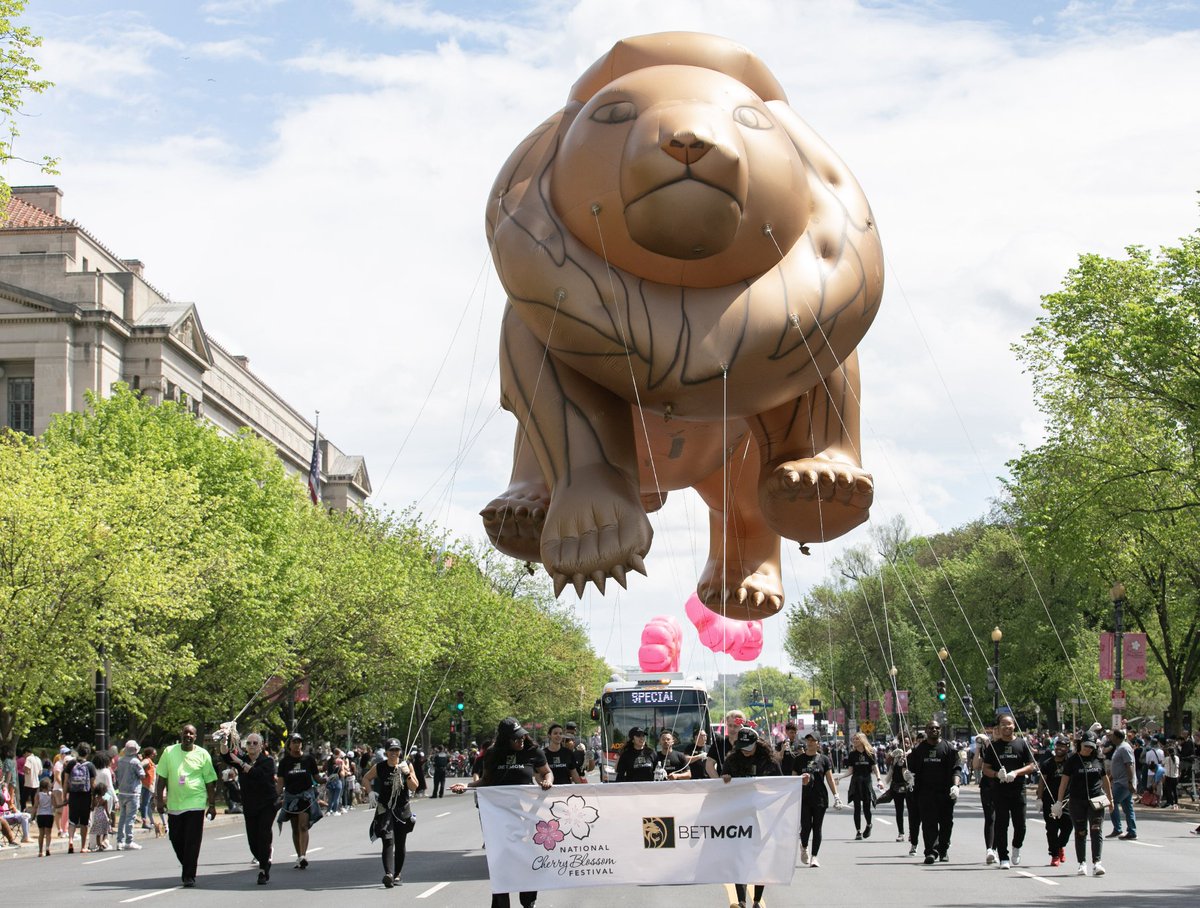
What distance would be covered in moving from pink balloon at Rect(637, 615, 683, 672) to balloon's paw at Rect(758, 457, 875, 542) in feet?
→ 63.1

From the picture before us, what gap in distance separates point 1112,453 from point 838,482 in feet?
81.4

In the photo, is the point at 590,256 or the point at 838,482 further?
the point at 838,482

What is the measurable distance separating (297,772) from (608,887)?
3594mm

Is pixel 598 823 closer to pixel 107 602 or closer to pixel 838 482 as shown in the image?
pixel 838 482

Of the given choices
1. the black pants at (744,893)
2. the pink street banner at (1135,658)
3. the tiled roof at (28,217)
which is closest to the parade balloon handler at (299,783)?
the black pants at (744,893)

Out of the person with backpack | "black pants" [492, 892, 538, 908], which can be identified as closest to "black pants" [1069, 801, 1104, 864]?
"black pants" [492, 892, 538, 908]

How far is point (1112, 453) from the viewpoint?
31969mm

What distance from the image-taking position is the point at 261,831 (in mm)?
14984

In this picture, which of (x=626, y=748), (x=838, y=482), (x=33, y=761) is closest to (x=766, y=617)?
(x=838, y=482)

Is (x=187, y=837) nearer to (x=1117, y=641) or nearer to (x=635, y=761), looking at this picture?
(x=635, y=761)

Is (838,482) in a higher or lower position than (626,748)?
higher

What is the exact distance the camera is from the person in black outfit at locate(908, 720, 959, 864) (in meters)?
15.6

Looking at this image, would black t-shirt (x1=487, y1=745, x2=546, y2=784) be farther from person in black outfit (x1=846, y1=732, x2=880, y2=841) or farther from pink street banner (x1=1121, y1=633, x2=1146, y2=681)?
pink street banner (x1=1121, y1=633, x2=1146, y2=681)

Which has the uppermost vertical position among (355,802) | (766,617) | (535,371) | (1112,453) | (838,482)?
(1112,453)
